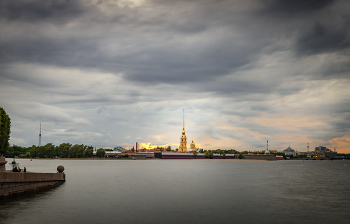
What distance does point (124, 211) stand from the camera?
36.6 metres

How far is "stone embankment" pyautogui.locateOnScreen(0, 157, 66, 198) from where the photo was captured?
39438 millimetres

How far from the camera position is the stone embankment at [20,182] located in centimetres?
3944

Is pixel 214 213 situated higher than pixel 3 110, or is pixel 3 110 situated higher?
pixel 3 110

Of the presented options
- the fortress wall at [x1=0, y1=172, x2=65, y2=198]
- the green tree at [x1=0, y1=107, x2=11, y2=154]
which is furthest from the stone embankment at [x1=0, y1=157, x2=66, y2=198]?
the green tree at [x1=0, y1=107, x2=11, y2=154]

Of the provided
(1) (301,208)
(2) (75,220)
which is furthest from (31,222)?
(1) (301,208)

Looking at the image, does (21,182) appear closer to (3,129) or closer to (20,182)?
(20,182)

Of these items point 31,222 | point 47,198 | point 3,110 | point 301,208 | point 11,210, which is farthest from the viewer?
point 3,110

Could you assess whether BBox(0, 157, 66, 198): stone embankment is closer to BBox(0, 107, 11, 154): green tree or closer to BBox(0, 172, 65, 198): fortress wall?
BBox(0, 172, 65, 198): fortress wall

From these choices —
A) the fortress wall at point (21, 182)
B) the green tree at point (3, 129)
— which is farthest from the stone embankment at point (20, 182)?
the green tree at point (3, 129)

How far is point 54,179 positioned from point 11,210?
22954 mm

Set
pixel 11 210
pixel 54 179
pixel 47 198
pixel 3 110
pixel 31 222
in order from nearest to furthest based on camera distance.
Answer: pixel 31 222, pixel 11 210, pixel 47 198, pixel 54 179, pixel 3 110

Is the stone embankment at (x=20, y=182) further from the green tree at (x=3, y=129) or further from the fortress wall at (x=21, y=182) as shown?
the green tree at (x=3, y=129)

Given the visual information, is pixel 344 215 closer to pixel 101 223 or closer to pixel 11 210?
pixel 101 223

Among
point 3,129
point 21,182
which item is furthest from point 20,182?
point 3,129
